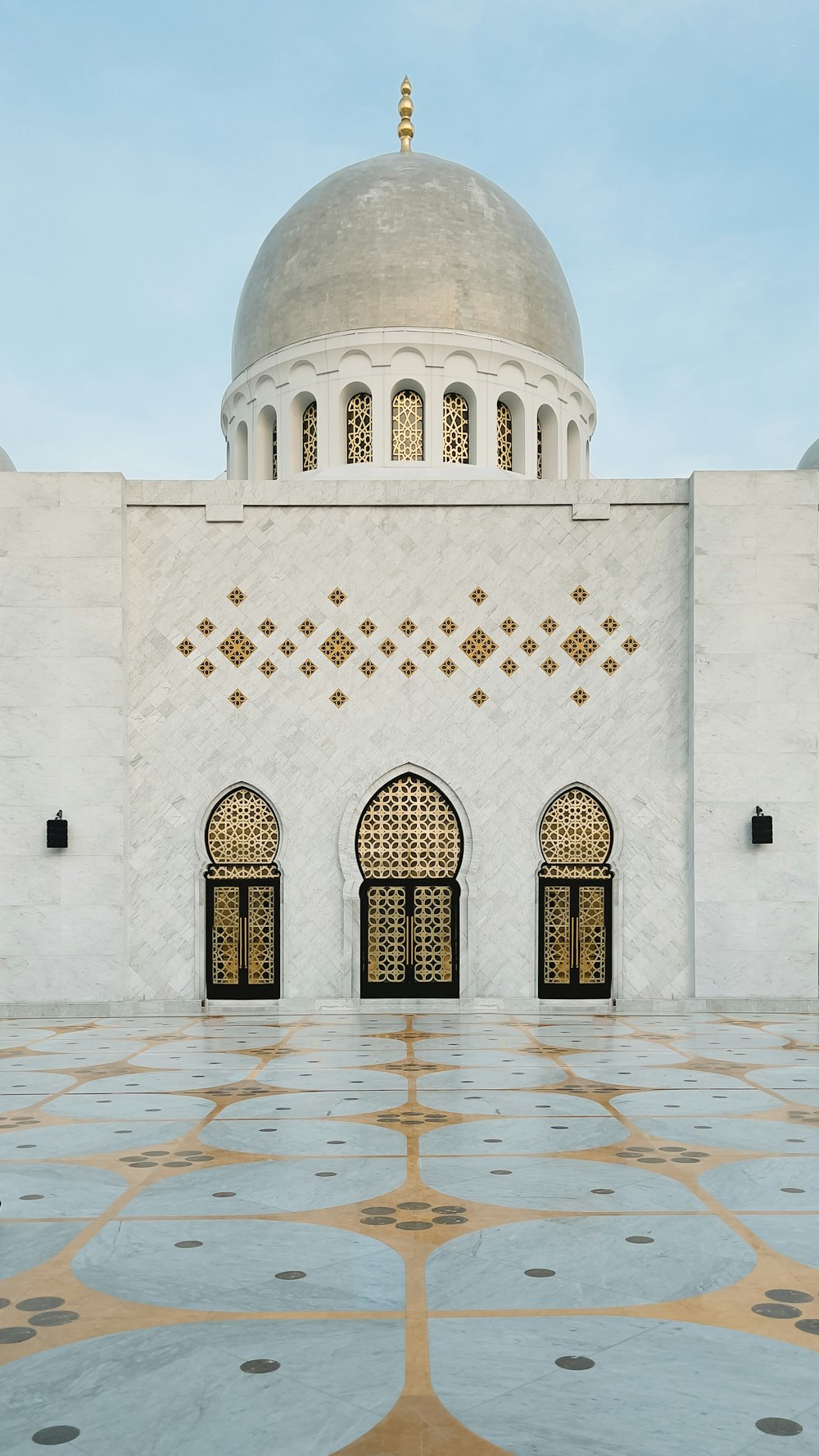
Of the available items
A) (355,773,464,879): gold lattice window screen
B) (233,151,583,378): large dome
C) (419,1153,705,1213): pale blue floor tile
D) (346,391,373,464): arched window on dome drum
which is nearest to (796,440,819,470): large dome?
(233,151,583,378): large dome

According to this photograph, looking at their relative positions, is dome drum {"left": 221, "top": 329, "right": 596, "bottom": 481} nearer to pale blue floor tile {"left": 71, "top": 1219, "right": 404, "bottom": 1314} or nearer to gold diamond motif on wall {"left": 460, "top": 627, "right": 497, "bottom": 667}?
gold diamond motif on wall {"left": 460, "top": 627, "right": 497, "bottom": 667}

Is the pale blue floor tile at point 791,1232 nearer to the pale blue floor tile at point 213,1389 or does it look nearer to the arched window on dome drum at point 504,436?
the pale blue floor tile at point 213,1389

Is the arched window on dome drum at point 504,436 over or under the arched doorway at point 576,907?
over

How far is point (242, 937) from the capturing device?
27.5 ft

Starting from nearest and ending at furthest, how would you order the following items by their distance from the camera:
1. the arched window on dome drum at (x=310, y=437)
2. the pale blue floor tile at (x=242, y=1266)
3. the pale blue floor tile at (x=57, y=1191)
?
the pale blue floor tile at (x=242, y=1266)
the pale blue floor tile at (x=57, y=1191)
the arched window on dome drum at (x=310, y=437)

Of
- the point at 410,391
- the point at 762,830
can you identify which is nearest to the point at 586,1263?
the point at 762,830

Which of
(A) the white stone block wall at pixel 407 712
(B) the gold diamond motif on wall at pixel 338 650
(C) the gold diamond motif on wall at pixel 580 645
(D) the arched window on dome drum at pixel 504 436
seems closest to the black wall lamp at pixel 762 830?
(A) the white stone block wall at pixel 407 712

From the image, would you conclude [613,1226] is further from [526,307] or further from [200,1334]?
[526,307]

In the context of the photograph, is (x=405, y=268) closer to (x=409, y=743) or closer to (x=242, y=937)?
(x=409, y=743)

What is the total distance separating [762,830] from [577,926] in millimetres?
1453

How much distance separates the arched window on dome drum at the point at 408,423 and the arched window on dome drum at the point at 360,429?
0.22 metres

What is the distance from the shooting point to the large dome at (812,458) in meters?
14.5

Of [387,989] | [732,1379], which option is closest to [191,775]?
[387,989]

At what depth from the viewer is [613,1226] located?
305cm
